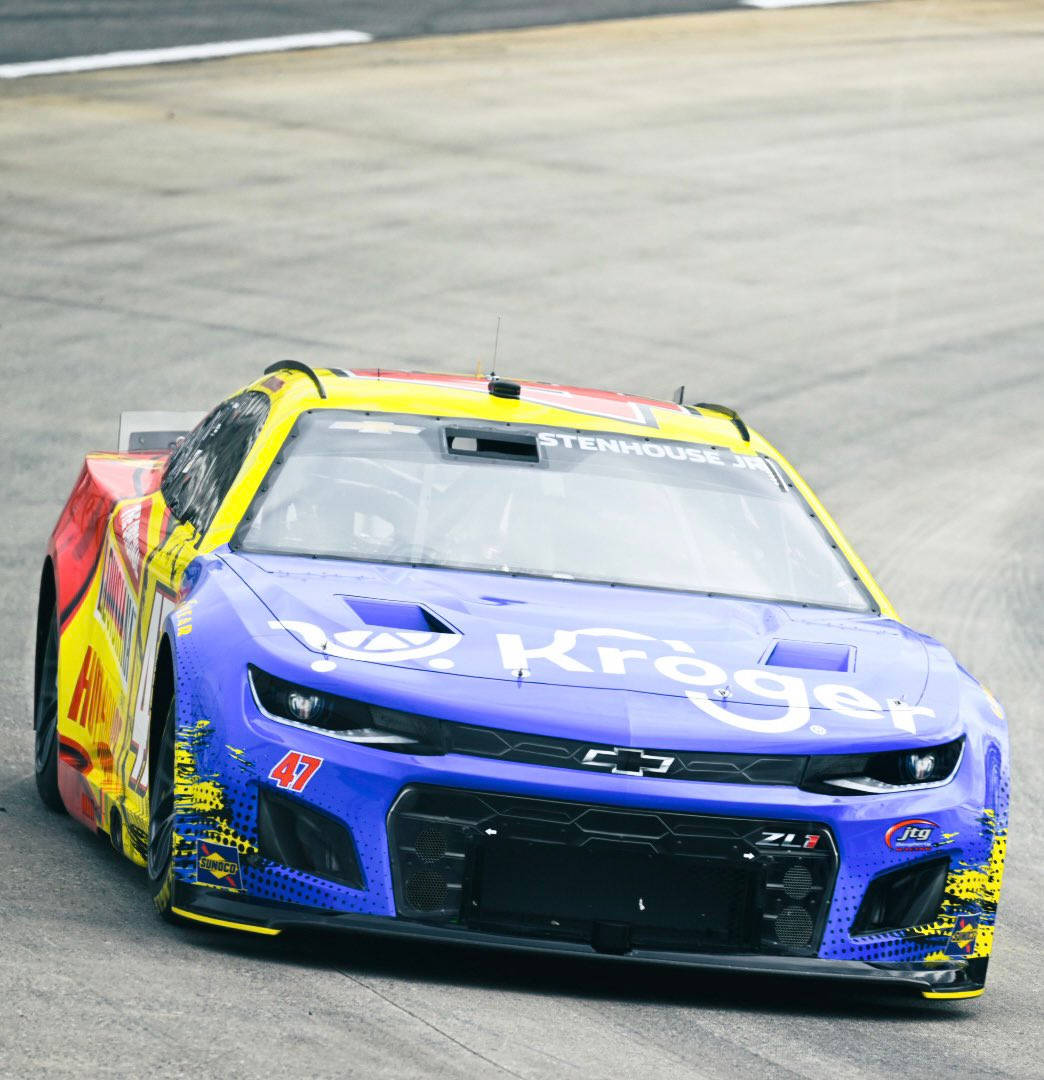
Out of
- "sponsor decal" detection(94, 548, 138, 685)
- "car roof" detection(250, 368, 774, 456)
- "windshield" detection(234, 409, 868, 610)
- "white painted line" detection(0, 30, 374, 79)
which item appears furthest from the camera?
"white painted line" detection(0, 30, 374, 79)

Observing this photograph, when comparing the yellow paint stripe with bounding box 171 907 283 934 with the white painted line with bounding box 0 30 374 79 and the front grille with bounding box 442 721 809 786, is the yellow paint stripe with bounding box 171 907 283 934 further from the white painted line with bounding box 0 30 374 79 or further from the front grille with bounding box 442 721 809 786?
the white painted line with bounding box 0 30 374 79

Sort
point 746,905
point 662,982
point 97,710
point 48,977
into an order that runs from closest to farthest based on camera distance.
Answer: point 48,977 → point 746,905 → point 662,982 → point 97,710

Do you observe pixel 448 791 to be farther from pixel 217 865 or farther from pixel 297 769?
pixel 217 865

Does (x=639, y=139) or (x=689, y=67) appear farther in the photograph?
(x=689, y=67)

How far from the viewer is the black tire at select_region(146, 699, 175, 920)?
16.9 ft

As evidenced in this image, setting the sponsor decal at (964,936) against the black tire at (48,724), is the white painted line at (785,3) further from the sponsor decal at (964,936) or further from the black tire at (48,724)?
the sponsor decal at (964,936)

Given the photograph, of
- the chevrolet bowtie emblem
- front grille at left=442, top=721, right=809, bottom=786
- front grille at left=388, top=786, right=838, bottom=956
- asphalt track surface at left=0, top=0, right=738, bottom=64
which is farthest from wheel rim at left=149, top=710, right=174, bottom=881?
asphalt track surface at left=0, top=0, right=738, bottom=64

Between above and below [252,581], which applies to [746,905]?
below

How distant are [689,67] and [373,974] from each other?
76.9 ft

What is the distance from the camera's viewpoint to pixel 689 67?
27.3m

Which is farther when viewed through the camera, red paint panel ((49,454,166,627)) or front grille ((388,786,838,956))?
red paint panel ((49,454,166,627))

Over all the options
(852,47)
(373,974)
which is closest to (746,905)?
(373,974)

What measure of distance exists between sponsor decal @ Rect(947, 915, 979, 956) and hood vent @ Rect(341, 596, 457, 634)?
1335mm

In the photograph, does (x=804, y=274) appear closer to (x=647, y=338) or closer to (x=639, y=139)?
(x=647, y=338)
